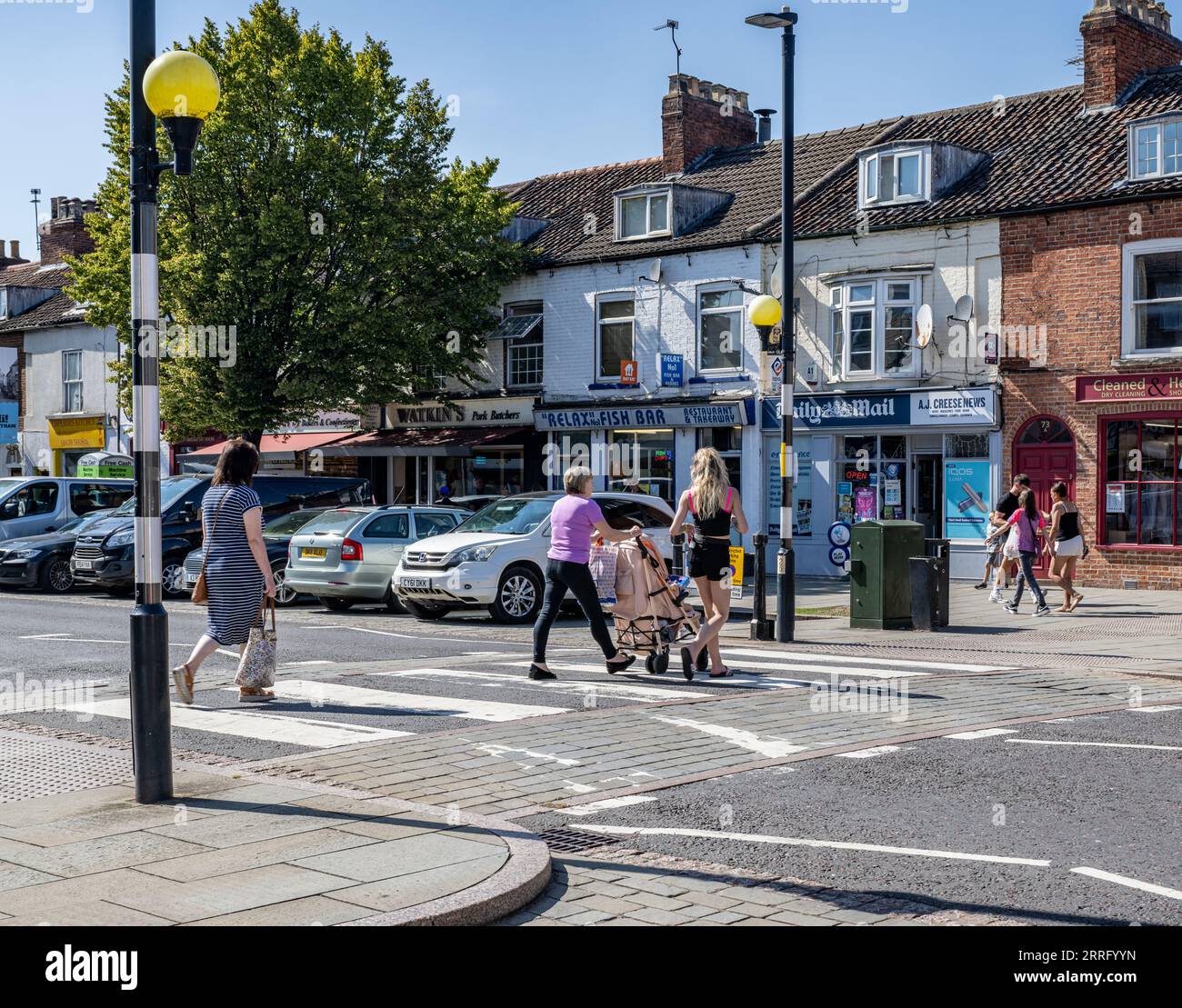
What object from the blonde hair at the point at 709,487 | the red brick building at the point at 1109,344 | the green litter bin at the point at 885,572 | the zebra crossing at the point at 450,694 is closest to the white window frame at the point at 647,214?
the red brick building at the point at 1109,344

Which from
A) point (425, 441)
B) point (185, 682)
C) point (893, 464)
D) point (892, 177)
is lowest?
point (185, 682)

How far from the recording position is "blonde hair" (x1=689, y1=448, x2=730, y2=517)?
37.9ft

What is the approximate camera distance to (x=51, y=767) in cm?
778

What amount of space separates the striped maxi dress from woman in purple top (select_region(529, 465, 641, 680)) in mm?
2729

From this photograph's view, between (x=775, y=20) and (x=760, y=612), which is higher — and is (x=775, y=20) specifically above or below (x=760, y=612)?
above

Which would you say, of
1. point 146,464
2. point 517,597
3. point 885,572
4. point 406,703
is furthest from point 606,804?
point 517,597

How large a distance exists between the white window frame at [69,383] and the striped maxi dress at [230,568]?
36.2m

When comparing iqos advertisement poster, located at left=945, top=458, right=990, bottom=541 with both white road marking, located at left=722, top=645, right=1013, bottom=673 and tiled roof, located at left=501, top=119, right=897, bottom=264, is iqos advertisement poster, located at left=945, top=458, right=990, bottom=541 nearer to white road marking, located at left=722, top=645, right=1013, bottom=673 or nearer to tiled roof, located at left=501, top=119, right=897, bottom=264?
tiled roof, located at left=501, top=119, right=897, bottom=264

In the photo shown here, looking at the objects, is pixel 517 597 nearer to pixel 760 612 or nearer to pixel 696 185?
pixel 760 612

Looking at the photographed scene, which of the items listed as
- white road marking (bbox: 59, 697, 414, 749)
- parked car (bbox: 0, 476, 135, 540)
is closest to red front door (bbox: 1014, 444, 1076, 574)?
parked car (bbox: 0, 476, 135, 540)

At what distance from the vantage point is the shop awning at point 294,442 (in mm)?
36344

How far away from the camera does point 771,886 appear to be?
216 inches

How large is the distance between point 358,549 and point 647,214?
50.6 feet

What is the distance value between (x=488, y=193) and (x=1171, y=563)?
18.1 m
